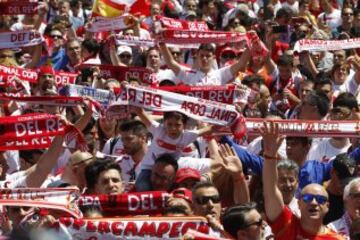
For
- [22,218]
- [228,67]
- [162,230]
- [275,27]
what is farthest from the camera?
[275,27]

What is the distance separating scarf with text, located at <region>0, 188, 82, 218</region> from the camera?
21.7 feet

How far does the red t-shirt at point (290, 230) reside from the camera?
682cm

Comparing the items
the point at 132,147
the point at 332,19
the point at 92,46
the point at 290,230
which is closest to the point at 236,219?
the point at 290,230

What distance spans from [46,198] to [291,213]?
1461 mm

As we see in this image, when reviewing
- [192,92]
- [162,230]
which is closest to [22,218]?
[162,230]

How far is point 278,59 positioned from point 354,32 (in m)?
1.60

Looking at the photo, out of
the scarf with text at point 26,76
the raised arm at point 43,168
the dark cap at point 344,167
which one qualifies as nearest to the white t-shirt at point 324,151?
the dark cap at point 344,167

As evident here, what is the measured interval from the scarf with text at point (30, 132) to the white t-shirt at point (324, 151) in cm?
187

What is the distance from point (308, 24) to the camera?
1475 cm

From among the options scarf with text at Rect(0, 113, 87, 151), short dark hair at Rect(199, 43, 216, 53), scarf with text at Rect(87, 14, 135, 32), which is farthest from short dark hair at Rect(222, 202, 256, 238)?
scarf with text at Rect(87, 14, 135, 32)

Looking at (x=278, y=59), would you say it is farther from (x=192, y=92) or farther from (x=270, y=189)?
(x=270, y=189)

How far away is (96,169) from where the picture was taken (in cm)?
748

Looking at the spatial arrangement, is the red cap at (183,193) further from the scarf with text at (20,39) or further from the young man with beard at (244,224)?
the scarf with text at (20,39)

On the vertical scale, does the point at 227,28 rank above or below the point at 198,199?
below
